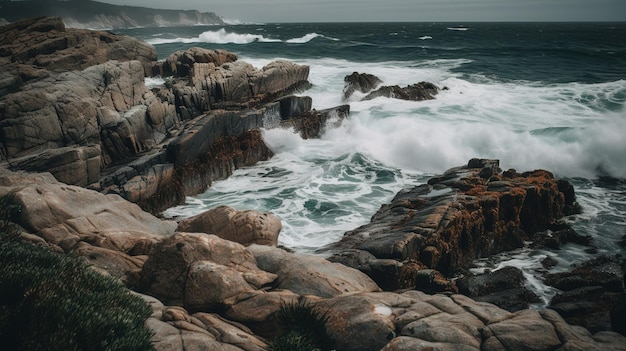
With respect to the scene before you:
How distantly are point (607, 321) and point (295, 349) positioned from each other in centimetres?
812

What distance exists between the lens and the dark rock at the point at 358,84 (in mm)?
40531

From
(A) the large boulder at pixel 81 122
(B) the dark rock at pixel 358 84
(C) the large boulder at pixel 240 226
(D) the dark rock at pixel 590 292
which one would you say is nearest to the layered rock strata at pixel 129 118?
(A) the large boulder at pixel 81 122

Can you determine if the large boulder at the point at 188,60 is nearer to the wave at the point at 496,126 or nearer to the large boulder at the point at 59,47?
the large boulder at the point at 59,47

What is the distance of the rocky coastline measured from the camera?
8.34 meters

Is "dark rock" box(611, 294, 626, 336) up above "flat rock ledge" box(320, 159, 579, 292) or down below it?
above

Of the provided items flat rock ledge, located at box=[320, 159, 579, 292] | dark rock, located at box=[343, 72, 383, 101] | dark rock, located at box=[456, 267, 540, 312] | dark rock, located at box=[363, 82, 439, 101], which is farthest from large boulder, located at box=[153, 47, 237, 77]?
dark rock, located at box=[456, 267, 540, 312]

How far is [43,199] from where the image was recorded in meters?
12.0

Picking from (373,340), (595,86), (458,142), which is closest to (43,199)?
(373,340)

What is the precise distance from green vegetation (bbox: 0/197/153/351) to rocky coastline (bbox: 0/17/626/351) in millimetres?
663

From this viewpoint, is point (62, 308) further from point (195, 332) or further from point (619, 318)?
point (619, 318)

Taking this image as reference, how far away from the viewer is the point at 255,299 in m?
9.16

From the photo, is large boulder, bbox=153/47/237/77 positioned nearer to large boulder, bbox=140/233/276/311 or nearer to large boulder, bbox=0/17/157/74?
large boulder, bbox=0/17/157/74

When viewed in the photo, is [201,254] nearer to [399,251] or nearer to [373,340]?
[373,340]

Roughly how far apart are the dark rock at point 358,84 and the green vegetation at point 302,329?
33101mm
